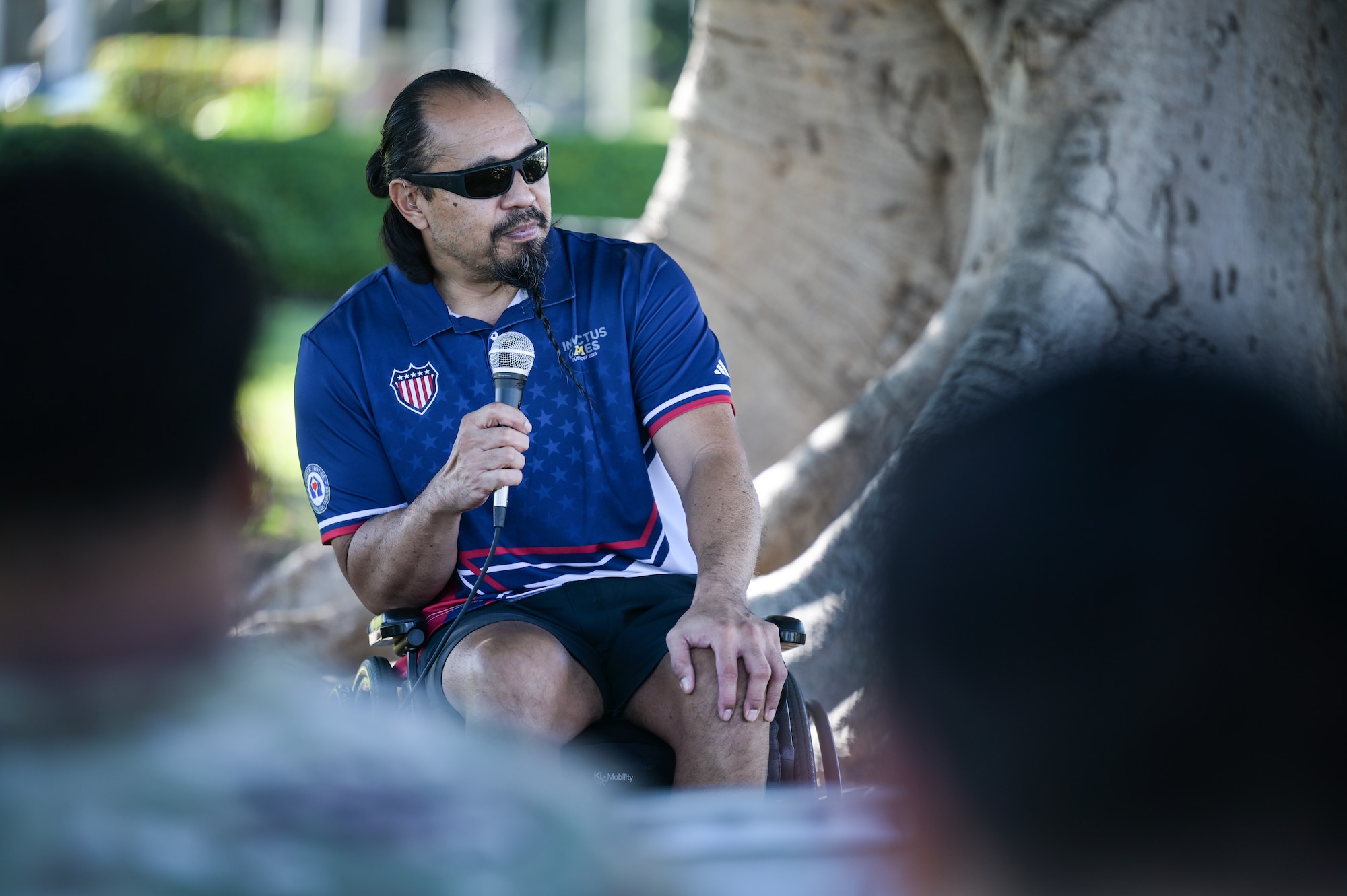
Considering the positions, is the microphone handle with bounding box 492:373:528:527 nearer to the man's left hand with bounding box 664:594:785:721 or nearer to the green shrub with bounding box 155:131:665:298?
the man's left hand with bounding box 664:594:785:721

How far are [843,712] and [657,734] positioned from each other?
42.1 inches

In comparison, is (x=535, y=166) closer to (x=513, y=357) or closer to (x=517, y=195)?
(x=517, y=195)

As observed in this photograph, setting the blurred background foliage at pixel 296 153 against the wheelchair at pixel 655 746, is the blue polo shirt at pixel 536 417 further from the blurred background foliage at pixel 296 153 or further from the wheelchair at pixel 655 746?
the blurred background foliage at pixel 296 153

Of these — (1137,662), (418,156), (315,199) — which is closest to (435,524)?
(418,156)

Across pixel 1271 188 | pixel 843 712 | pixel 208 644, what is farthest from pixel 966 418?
pixel 1271 188

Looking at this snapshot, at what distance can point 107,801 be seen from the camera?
0.90 metres

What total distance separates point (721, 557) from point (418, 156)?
1.22 meters

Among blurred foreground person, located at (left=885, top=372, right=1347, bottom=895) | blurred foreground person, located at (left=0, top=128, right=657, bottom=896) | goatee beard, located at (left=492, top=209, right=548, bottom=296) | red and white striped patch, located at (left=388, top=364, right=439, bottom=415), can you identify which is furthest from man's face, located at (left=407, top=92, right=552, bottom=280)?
blurred foreground person, located at (left=885, top=372, right=1347, bottom=895)

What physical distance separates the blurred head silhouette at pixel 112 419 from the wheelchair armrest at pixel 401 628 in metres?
1.79

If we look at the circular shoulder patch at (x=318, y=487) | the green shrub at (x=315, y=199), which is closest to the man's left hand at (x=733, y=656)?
the circular shoulder patch at (x=318, y=487)

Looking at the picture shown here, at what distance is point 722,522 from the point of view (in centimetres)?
299

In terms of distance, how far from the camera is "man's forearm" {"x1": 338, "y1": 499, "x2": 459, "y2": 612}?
293cm

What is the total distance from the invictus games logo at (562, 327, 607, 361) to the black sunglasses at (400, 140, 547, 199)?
15.1 inches

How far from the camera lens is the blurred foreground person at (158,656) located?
2.89ft
